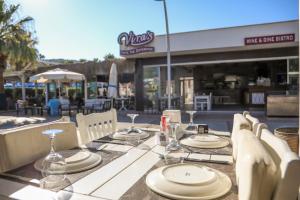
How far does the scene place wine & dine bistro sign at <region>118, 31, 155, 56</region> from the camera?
453 inches

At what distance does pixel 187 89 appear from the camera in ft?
54.5

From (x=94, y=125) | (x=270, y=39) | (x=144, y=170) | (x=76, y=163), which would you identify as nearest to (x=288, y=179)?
(x=144, y=170)

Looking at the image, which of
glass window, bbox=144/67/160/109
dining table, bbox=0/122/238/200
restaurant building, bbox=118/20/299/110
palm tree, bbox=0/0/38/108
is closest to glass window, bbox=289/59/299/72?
restaurant building, bbox=118/20/299/110

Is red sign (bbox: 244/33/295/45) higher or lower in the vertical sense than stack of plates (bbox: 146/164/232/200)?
higher

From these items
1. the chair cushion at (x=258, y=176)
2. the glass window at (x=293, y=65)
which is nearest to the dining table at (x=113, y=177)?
the chair cushion at (x=258, y=176)

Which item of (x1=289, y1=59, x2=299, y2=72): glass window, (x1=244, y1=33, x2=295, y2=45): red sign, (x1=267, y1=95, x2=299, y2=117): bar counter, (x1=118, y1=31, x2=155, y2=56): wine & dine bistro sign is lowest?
(x1=267, y1=95, x2=299, y2=117): bar counter

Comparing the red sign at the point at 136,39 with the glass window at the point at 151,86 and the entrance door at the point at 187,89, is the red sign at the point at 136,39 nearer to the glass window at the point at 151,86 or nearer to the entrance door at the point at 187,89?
the glass window at the point at 151,86

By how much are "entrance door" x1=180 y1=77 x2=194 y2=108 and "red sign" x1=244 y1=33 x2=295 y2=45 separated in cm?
638

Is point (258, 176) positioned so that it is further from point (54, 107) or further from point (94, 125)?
point (54, 107)

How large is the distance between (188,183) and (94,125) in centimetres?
204

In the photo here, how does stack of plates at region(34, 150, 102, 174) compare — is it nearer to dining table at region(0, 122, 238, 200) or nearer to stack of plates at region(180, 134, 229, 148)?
dining table at region(0, 122, 238, 200)

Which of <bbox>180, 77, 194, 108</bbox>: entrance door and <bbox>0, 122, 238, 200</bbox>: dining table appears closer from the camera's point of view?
<bbox>0, 122, 238, 200</bbox>: dining table

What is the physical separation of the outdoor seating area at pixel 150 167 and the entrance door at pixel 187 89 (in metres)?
13.5

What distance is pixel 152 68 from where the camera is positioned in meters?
13.1
